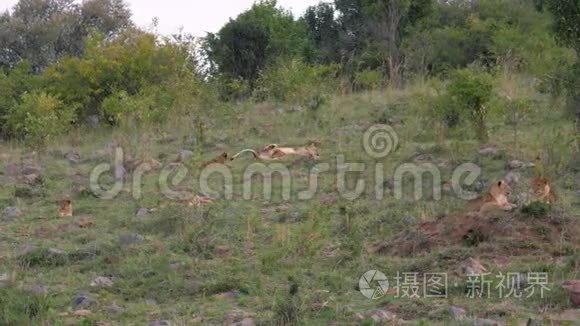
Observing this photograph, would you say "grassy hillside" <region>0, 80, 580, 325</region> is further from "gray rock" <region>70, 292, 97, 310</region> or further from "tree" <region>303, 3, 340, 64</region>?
"tree" <region>303, 3, 340, 64</region>

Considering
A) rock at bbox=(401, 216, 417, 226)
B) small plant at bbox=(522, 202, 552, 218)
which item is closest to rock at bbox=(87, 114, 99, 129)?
rock at bbox=(401, 216, 417, 226)

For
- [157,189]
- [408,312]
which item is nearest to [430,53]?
[157,189]

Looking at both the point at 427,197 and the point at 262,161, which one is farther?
the point at 262,161

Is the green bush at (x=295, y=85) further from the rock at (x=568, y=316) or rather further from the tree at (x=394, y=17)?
the rock at (x=568, y=316)

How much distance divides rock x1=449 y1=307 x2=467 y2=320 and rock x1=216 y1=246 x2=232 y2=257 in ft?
6.28

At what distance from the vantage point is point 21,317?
4.14m

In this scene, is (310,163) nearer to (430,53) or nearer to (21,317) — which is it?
(21,317)

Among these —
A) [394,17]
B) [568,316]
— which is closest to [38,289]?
[568,316]

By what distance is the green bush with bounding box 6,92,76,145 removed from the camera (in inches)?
420

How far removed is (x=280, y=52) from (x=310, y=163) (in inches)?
341

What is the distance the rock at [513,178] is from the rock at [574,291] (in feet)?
8.25

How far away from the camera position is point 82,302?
4539 mm

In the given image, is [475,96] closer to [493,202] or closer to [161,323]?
[493,202]

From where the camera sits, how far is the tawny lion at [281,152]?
8.94 meters
